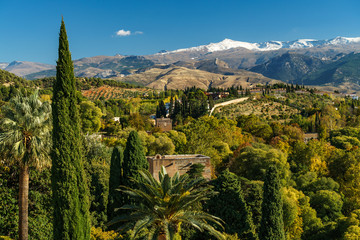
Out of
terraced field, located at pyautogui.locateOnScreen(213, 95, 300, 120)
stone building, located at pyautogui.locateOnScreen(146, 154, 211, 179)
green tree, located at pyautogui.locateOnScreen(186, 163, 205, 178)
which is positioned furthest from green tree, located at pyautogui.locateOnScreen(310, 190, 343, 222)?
terraced field, located at pyautogui.locateOnScreen(213, 95, 300, 120)

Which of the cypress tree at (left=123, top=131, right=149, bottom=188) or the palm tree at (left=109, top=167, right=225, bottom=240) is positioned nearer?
the palm tree at (left=109, top=167, right=225, bottom=240)

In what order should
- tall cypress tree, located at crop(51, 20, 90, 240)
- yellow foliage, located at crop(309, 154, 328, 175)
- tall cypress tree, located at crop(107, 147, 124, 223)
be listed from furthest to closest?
1. yellow foliage, located at crop(309, 154, 328, 175)
2. tall cypress tree, located at crop(107, 147, 124, 223)
3. tall cypress tree, located at crop(51, 20, 90, 240)

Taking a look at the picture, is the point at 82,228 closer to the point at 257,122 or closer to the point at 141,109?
the point at 257,122

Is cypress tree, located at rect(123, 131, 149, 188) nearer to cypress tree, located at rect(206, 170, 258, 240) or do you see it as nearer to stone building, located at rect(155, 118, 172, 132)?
cypress tree, located at rect(206, 170, 258, 240)

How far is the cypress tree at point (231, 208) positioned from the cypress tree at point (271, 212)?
7.01 ft

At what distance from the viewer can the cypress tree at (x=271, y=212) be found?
14.6m

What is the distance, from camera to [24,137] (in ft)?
38.9

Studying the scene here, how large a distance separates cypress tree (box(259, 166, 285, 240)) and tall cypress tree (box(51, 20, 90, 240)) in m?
8.81

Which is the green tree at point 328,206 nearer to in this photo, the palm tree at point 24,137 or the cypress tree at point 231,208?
the cypress tree at point 231,208

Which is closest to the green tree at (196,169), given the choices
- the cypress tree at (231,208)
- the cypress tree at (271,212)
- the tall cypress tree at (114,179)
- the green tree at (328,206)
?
the cypress tree at (231,208)

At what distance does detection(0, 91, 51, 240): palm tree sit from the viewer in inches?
451

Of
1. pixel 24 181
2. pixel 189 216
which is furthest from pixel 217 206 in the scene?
pixel 24 181

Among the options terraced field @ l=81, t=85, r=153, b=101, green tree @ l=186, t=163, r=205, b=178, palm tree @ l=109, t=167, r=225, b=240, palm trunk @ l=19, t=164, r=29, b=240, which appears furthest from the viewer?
terraced field @ l=81, t=85, r=153, b=101

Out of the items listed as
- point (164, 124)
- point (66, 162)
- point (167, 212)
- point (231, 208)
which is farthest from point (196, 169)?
point (164, 124)
